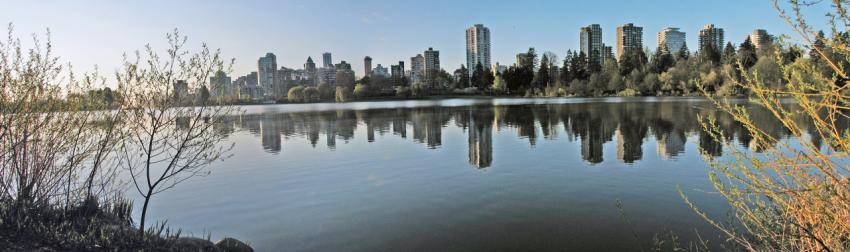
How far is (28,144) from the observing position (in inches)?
313

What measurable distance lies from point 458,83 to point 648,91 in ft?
235

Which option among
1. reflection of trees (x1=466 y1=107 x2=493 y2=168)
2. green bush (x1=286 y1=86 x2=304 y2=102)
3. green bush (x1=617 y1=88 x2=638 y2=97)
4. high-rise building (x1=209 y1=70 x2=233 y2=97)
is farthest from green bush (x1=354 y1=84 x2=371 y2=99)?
→ high-rise building (x1=209 y1=70 x2=233 y2=97)

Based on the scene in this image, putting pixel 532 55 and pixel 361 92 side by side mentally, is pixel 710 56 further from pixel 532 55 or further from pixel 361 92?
pixel 361 92

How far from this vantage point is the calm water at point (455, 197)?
8625mm

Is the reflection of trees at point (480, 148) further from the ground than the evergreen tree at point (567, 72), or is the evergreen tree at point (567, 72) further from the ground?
the evergreen tree at point (567, 72)

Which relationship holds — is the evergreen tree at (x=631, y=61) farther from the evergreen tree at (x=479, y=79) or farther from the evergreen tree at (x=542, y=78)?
the evergreen tree at (x=479, y=79)

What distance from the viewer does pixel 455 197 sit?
38.4 ft

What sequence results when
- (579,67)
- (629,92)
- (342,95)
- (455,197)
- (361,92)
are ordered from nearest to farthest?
(455,197) < (629,92) < (579,67) < (342,95) < (361,92)

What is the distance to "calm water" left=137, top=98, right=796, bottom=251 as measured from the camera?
862 cm

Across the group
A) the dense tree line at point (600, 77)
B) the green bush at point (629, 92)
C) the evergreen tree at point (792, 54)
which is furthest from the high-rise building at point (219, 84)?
the green bush at point (629, 92)

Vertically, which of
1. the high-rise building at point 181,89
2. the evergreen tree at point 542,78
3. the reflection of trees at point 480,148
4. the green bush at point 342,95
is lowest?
the reflection of trees at point 480,148

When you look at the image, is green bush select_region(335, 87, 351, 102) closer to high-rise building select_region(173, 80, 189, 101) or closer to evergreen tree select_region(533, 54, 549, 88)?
evergreen tree select_region(533, 54, 549, 88)

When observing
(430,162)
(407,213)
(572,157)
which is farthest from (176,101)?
(572,157)

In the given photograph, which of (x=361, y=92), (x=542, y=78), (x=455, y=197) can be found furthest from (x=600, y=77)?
(x=455, y=197)
